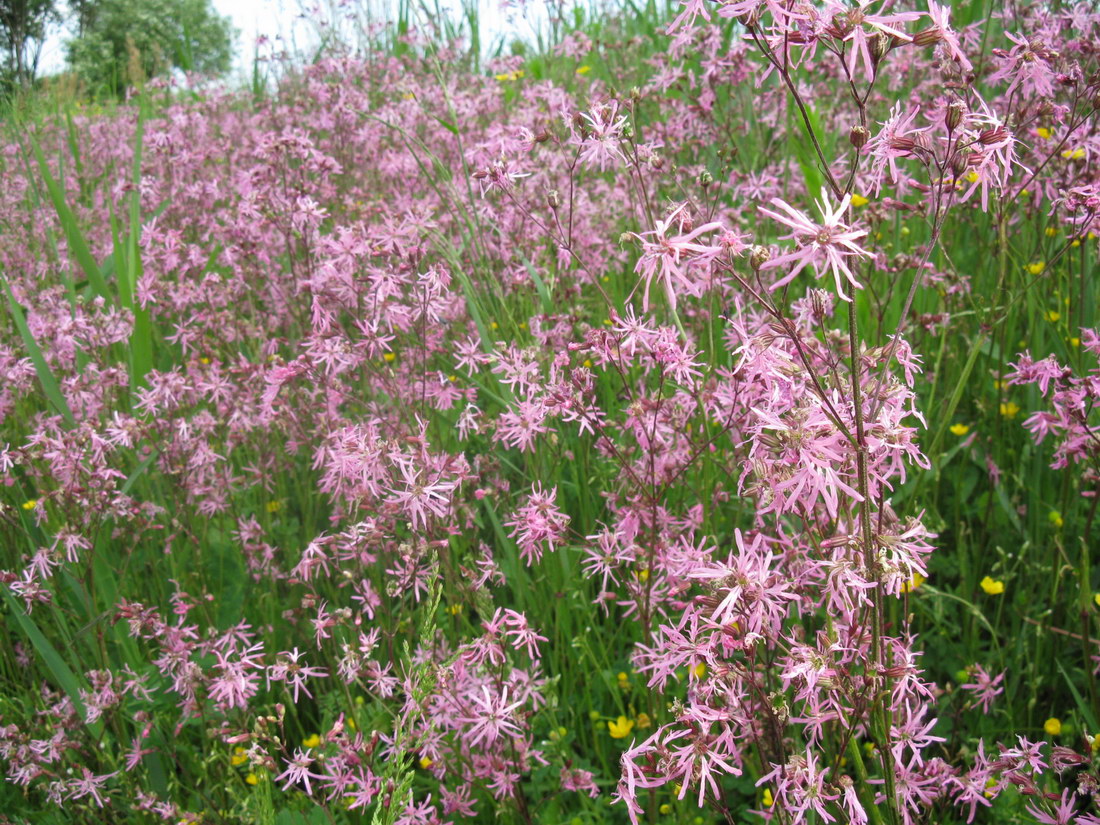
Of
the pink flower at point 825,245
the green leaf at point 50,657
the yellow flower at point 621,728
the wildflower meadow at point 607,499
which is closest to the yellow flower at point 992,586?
the wildflower meadow at point 607,499

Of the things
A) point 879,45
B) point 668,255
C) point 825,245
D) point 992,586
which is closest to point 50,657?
point 668,255

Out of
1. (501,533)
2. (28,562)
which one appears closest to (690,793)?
(501,533)

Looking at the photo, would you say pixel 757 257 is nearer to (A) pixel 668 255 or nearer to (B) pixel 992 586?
(A) pixel 668 255

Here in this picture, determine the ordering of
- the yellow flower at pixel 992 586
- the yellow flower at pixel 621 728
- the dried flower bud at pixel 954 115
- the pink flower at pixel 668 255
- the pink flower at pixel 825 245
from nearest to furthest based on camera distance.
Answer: the pink flower at pixel 825 245
the pink flower at pixel 668 255
the dried flower bud at pixel 954 115
the yellow flower at pixel 621 728
the yellow flower at pixel 992 586

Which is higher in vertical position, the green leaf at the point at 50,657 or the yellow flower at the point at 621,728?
the green leaf at the point at 50,657

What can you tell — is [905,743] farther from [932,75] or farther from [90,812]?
[932,75]

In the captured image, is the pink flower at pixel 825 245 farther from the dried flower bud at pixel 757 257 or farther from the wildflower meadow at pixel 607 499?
the dried flower bud at pixel 757 257

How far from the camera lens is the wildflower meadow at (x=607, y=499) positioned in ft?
4.54

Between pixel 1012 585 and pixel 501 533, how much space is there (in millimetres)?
1613

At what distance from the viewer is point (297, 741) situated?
2.59 m

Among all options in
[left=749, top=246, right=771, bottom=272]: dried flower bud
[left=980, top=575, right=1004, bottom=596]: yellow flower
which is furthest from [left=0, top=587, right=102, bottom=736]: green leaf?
A: [left=980, top=575, right=1004, bottom=596]: yellow flower

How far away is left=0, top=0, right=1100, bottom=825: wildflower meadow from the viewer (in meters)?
1.38

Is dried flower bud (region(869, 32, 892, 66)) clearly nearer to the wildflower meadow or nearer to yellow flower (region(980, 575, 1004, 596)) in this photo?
→ the wildflower meadow

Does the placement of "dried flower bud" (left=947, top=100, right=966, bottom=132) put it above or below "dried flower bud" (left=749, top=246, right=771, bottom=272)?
above
